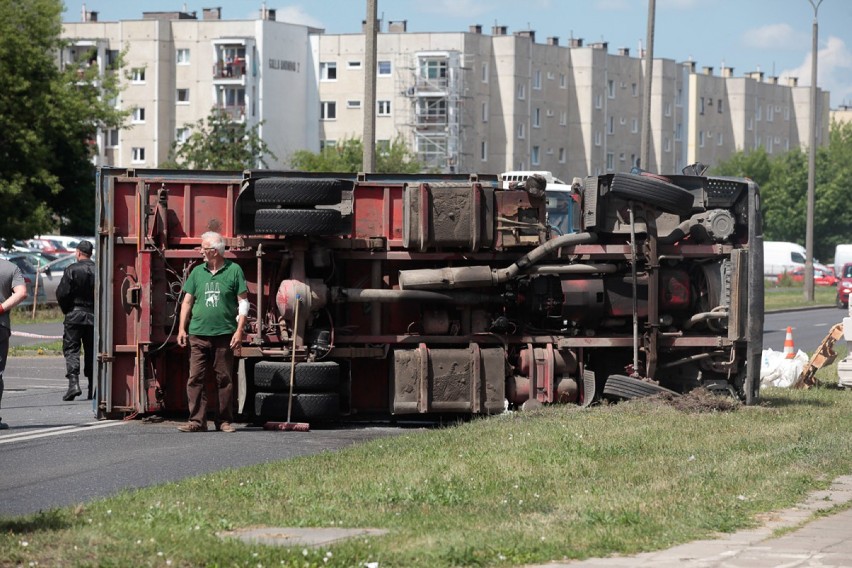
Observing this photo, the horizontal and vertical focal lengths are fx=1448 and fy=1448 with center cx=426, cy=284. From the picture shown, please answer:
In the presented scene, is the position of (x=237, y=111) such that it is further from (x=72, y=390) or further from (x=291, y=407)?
(x=291, y=407)

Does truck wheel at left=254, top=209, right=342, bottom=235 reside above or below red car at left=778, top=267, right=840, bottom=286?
above

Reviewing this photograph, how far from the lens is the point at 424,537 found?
25.8ft

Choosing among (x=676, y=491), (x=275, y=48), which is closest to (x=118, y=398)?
(x=676, y=491)

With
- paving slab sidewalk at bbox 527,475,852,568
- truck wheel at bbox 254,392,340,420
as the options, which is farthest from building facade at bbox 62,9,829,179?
paving slab sidewalk at bbox 527,475,852,568

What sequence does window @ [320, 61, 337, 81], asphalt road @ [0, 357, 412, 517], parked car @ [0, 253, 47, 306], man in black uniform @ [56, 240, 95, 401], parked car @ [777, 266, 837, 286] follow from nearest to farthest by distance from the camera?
asphalt road @ [0, 357, 412, 517], man in black uniform @ [56, 240, 95, 401], parked car @ [0, 253, 47, 306], parked car @ [777, 266, 837, 286], window @ [320, 61, 337, 81]

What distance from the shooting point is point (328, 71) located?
10800 centimetres

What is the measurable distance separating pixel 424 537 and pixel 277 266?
22.9ft

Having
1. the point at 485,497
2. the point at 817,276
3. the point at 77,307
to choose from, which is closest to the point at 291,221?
the point at 77,307

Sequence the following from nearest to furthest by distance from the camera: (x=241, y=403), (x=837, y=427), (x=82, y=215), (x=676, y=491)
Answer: (x=676, y=491)
(x=837, y=427)
(x=241, y=403)
(x=82, y=215)

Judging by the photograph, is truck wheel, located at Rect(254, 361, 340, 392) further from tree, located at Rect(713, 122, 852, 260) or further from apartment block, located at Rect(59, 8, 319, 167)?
tree, located at Rect(713, 122, 852, 260)

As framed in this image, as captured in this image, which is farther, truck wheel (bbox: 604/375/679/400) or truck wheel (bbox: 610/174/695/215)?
truck wheel (bbox: 610/174/695/215)

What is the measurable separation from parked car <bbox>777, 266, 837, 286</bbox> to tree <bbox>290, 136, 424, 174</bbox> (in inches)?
899

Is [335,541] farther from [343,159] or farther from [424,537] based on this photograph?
[343,159]

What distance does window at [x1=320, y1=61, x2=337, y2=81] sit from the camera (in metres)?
108
